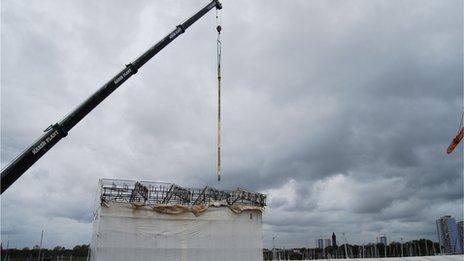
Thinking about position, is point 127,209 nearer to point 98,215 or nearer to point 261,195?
point 98,215

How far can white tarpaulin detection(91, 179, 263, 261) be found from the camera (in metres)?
40.1

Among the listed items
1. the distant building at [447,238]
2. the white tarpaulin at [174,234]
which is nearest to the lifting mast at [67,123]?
the white tarpaulin at [174,234]

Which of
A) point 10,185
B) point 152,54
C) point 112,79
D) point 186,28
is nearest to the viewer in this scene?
point 10,185

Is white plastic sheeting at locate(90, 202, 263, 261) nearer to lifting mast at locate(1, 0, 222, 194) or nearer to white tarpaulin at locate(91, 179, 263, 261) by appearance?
white tarpaulin at locate(91, 179, 263, 261)

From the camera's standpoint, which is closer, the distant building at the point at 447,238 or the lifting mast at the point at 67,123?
the lifting mast at the point at 67,123

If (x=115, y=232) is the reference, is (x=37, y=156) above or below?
above

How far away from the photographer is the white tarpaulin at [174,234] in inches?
1580

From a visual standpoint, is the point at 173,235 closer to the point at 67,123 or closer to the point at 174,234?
the point at 174,234

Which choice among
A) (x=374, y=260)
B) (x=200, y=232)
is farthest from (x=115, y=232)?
(x=374, y=260)

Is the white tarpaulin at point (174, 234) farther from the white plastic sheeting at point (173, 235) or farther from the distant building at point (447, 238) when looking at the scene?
the distant building at point (447, 238)

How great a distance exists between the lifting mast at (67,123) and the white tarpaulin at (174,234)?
1812 centimetres

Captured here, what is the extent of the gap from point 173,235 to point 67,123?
22140 mm

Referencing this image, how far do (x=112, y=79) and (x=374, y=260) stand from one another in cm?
5472

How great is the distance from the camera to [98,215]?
41406 millimetres
